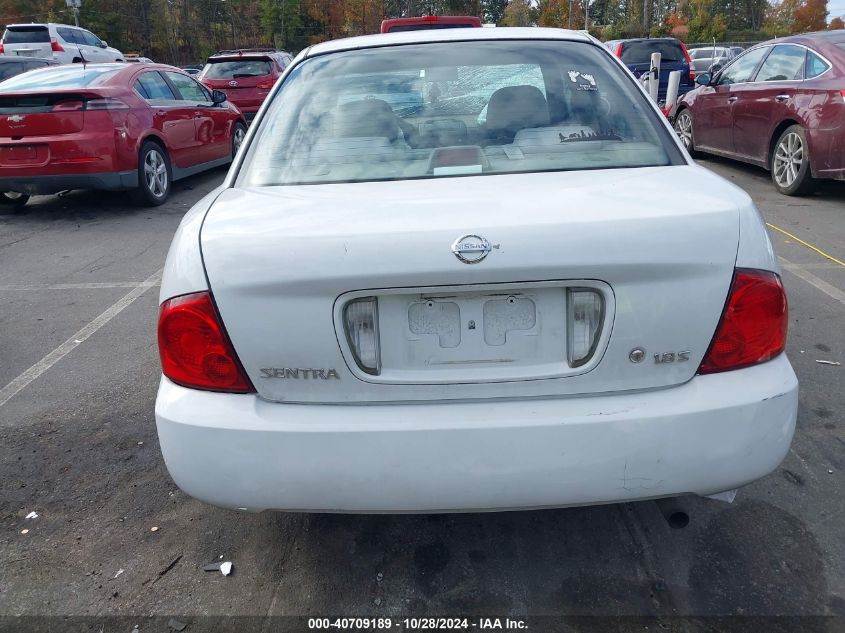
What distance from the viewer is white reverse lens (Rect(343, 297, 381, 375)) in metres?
1.88

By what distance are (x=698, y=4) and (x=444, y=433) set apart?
77.5 meters

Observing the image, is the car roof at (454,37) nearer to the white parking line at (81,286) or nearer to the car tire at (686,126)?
the white parking line at (81,286)

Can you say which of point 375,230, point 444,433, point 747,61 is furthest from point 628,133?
point 747,61

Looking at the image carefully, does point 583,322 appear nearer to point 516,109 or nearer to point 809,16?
point 516,109

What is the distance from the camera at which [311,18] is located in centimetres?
6003

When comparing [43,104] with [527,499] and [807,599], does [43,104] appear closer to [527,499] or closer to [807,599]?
[527,499]

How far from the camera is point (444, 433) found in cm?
186

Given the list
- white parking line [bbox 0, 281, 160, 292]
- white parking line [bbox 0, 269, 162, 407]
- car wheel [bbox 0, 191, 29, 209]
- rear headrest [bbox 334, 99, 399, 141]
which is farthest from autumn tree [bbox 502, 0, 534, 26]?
rear headrest [bbox 334, 99, 399, 141]

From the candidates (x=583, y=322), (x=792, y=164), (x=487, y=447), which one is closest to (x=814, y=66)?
(x=792, y=164)

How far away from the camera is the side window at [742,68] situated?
8125 millimetres

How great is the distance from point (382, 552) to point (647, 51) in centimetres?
1582

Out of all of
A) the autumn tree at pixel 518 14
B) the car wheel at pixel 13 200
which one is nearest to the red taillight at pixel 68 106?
the car wheel at pixel 13 200

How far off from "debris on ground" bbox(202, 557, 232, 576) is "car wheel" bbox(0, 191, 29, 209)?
7234 mm

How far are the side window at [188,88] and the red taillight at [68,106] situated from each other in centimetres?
174
